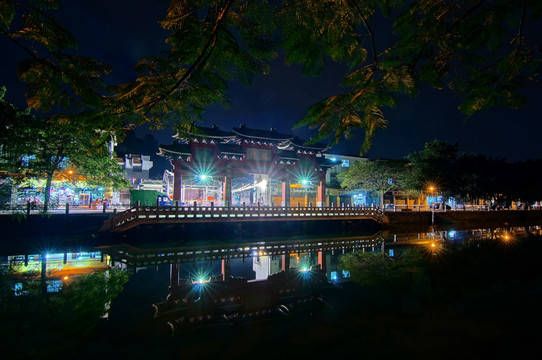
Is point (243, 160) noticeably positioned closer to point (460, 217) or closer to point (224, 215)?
point (224, 215)

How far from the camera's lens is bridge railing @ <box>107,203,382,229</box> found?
51.6 ft

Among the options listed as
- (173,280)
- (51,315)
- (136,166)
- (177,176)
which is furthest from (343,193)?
(51,315)

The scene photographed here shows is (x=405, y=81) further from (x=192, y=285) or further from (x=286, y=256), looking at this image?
(x=286, y=256)

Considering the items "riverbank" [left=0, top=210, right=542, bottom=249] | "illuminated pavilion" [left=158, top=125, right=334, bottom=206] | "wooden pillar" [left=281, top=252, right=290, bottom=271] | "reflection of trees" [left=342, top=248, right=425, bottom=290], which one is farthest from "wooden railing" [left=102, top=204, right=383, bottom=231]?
"reflection of trees" [left=342, top=248, right=425, bottom=290]

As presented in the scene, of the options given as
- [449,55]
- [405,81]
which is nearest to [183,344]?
[405,81]

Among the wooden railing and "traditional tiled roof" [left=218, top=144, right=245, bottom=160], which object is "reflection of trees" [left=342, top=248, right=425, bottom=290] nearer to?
the wooden railing

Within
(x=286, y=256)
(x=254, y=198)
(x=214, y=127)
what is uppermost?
(x=214, y=127)

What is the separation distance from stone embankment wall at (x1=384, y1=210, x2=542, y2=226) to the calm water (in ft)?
56.1

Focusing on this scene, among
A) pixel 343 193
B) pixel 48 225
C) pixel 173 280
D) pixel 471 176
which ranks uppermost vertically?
pixel 471 176

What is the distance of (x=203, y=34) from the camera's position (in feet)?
6.78

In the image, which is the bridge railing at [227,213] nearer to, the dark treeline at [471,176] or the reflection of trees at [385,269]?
the reflection of trees at [385,269]

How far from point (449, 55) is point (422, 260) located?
10.0 metres

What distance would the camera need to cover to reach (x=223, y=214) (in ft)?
58.4

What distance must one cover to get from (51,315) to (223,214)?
41.6ft
